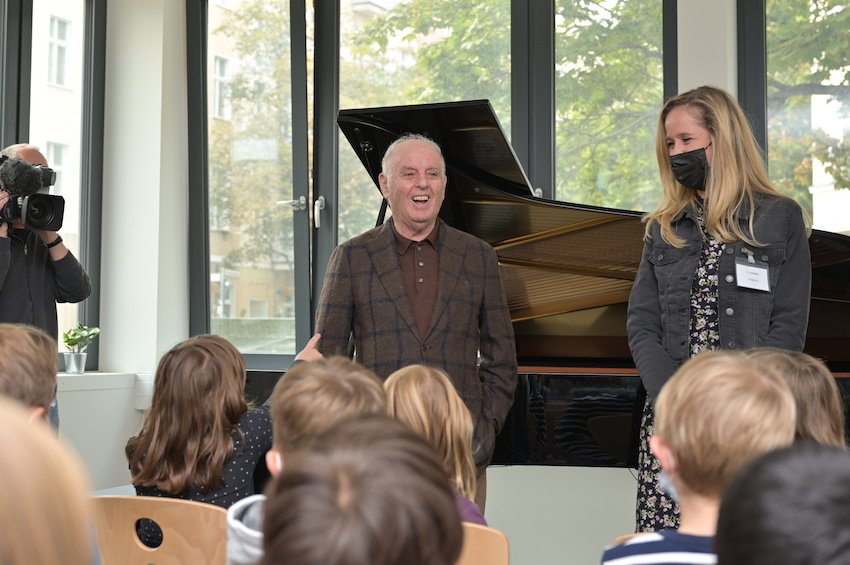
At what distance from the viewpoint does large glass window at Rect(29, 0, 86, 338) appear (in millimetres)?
4969

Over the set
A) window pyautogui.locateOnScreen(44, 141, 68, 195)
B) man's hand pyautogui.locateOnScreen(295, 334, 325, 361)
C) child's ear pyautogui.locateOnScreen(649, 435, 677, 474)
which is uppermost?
window pyautogui.locateOnScreen(44, 141, 68, 195)

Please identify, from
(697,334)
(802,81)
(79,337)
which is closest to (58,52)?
(79,337)

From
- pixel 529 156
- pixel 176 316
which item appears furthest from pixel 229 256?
pixel 529 156

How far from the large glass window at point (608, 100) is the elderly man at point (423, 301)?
2191mm

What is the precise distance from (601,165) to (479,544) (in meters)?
3.66

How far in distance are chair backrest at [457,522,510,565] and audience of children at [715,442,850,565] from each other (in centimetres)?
67

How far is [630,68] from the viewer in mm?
4953

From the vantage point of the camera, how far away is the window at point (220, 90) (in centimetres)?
557

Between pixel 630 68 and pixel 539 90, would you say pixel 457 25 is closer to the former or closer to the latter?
pixel 539 90

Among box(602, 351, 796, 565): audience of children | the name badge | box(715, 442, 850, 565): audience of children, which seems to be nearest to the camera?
box(715, 442, 850, 565): audience of children

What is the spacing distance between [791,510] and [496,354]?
204 centimetres

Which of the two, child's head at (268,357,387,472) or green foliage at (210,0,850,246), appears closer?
child's head at (268,357,387,472)

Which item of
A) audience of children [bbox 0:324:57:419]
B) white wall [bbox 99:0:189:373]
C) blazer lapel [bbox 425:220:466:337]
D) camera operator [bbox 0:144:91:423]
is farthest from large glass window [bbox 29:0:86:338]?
audience of children [bbox 0:324:57:419]

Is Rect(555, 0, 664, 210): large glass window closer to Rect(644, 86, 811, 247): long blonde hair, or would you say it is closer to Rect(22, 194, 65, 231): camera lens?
Rect(644, 86, 811, 247): long blonde hair
